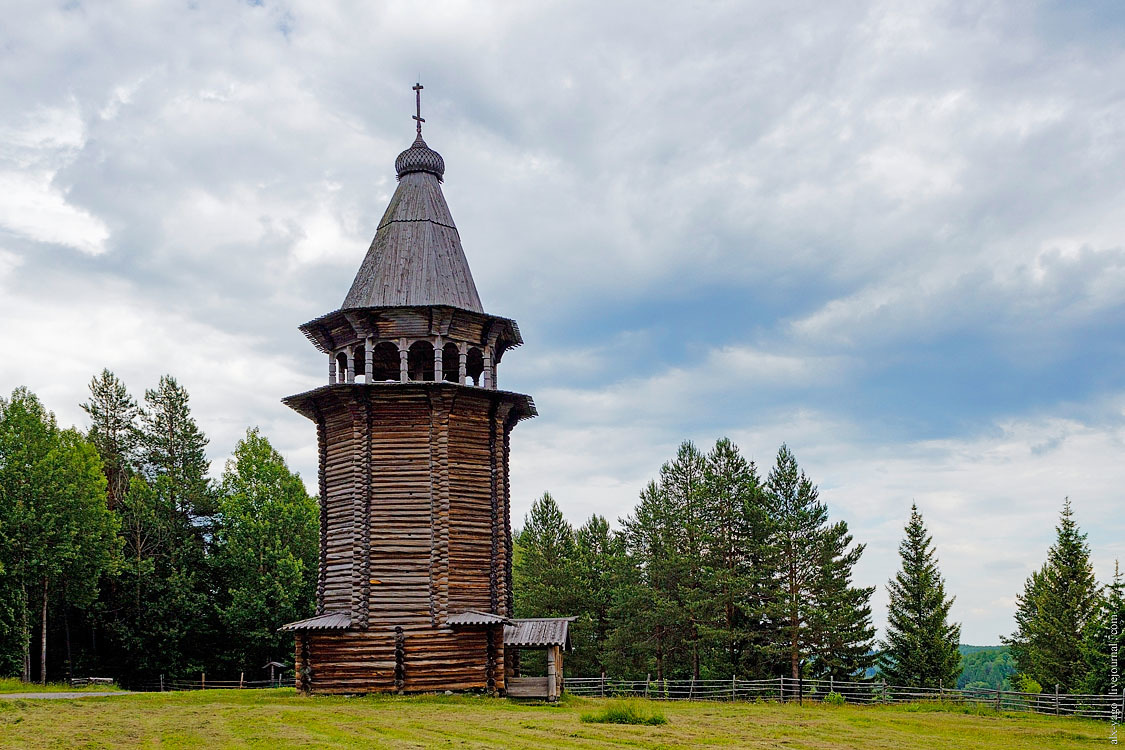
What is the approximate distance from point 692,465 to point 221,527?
26.2m

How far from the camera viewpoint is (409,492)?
32219mm

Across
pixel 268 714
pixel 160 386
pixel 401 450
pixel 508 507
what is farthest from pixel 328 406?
pixel 160 386

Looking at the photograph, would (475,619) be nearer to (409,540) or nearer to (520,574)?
(409,540)

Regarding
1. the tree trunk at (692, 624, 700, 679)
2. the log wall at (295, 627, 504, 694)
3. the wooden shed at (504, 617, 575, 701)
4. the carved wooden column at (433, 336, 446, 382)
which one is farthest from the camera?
the tree trunk at (692, 624, 700, 679)

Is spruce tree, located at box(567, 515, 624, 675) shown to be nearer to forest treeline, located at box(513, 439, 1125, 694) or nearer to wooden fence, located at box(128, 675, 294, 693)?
forest treeline, located at box(513, 439, 1125, 694)

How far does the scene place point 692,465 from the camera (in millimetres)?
52188

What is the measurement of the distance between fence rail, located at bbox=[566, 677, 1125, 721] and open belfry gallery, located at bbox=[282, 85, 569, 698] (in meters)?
11.5

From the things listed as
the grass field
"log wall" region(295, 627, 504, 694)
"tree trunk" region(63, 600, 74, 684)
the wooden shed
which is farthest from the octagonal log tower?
"tree trunk" region(63, 600, 74, 684)

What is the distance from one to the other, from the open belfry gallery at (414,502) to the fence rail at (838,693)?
11.5 metres

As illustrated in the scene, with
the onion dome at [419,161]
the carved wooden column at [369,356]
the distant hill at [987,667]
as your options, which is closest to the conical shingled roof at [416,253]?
the onion dome at [419,161]

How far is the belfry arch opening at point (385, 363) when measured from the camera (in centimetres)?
3659

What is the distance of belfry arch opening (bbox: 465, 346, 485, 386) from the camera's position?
35188mm

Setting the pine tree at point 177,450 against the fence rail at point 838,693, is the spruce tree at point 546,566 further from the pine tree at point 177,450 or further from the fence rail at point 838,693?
the pine tree at point 177,450

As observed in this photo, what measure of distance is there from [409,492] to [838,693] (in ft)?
63.8
